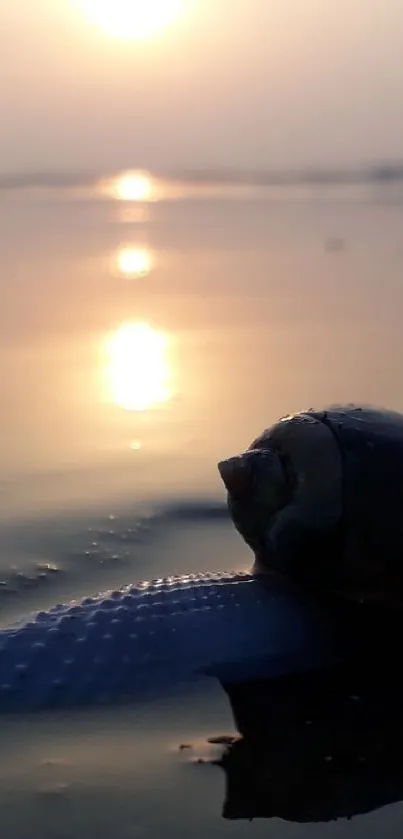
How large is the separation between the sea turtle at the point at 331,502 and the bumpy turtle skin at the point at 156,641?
0.14 meters

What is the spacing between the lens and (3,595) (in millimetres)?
4738

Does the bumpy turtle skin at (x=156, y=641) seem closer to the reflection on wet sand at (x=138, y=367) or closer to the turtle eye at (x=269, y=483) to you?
the turtle eye at (x=269, y=483)

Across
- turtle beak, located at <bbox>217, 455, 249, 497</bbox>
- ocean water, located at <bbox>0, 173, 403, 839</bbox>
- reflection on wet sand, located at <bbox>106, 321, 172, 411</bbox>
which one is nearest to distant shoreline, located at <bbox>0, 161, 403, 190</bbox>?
ocean water, located at <bbox>0, 173, 403, 839</bbox>

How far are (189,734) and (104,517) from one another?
2.17 m

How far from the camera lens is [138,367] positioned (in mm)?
8750

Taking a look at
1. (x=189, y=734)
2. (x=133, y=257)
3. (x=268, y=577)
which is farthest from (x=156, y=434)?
(x=133, y=257)

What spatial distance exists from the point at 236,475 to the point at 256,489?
9 centimetres

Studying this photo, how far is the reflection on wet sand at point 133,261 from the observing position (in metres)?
14.0

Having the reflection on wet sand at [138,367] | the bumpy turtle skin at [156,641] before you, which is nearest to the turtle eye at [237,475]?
the bumpy turtle skin at [156,641]

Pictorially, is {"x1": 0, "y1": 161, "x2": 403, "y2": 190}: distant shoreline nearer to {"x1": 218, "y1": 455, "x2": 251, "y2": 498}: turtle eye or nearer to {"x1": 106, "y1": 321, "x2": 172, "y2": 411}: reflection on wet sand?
{"x1": 106, "y1": 321, "x2": 172, "y2": 411}: reflection on wet sand

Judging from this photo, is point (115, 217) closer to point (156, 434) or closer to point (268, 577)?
point (156, 434)

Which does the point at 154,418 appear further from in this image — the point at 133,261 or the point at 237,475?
the point at 133,261

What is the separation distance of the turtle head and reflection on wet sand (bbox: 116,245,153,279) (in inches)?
382

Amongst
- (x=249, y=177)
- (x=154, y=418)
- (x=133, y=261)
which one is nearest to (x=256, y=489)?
(x=154, y=418)
